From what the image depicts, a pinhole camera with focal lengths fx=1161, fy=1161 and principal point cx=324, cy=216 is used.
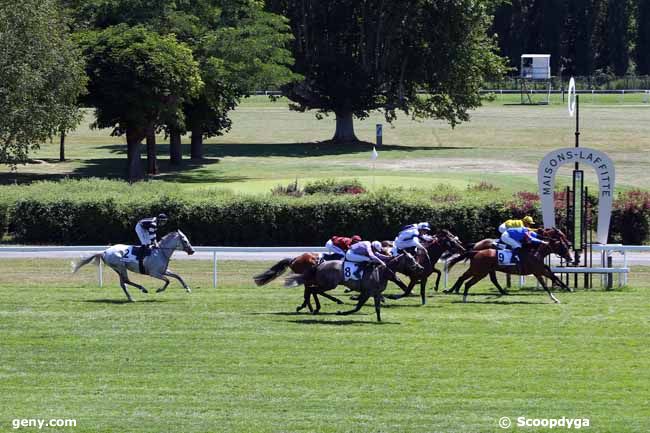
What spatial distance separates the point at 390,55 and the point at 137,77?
74.3ft

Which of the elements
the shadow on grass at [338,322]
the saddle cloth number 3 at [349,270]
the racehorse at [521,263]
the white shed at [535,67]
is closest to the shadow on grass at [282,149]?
the white shed at [535,67]

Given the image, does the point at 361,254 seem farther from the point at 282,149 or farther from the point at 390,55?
the point at 390,55

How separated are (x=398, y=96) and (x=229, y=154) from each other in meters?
9.78

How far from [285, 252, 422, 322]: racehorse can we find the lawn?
415 millimetres

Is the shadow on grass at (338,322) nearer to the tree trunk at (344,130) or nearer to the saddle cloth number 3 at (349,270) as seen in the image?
the saddle cloth number 3 at (349,270)

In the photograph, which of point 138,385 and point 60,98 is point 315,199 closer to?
point 60,98

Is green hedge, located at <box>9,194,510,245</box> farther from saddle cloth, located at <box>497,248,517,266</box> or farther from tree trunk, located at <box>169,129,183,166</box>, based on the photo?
tree trunk, located at <box>169,129,183,166</box>

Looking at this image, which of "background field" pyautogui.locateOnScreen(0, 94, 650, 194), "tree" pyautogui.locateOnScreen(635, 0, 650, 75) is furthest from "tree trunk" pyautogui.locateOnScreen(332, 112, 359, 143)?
"tree" pyautogui.locateOnScreen(635, 0, 650, 75)

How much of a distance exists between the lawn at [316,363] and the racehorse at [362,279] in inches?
16.3

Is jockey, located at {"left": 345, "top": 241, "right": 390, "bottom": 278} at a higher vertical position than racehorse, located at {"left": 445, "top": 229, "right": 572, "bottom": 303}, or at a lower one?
higher

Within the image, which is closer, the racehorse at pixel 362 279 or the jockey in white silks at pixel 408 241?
the racehorse at pixel 362 279

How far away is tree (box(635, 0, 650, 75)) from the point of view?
10162 centimetres

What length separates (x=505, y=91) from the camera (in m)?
95.7

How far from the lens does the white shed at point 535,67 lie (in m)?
93.0
